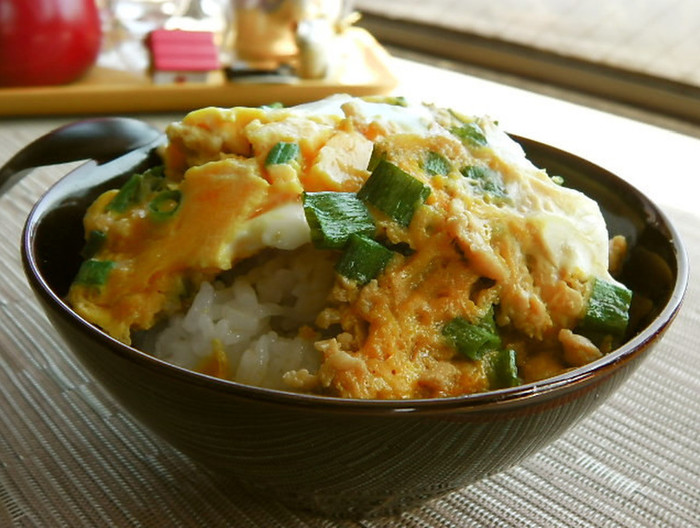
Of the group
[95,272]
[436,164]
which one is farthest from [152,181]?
[436,164]

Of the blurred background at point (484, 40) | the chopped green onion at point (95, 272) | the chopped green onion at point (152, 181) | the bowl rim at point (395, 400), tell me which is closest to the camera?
the bowl rim at point (395, 400)

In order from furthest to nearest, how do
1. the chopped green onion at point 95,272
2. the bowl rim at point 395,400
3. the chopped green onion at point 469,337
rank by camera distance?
1. the chopped green onion at point 95,272
2. the chopped green onion at point 469,337
3. the bowl rim at point 395,400

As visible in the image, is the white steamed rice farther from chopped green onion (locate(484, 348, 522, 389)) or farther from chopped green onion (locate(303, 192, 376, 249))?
chopped green onion (locate(484, 348, 522, 389))

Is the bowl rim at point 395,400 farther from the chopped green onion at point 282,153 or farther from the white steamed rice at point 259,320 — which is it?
the chopped green onion at point 282,153

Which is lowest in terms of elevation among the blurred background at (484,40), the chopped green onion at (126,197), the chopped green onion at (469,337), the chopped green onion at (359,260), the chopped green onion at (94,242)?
the blurred background at (484,40)

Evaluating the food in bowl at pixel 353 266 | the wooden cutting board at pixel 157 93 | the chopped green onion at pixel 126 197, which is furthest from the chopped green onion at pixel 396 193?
the wooden cutting board at pixel 157 93

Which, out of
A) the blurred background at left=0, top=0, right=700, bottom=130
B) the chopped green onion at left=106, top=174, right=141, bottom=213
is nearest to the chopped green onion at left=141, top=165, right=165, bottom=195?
the chopped green onion at left=106, top=174, right=141, bottom=213

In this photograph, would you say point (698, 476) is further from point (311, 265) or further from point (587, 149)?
point (587, 149)
